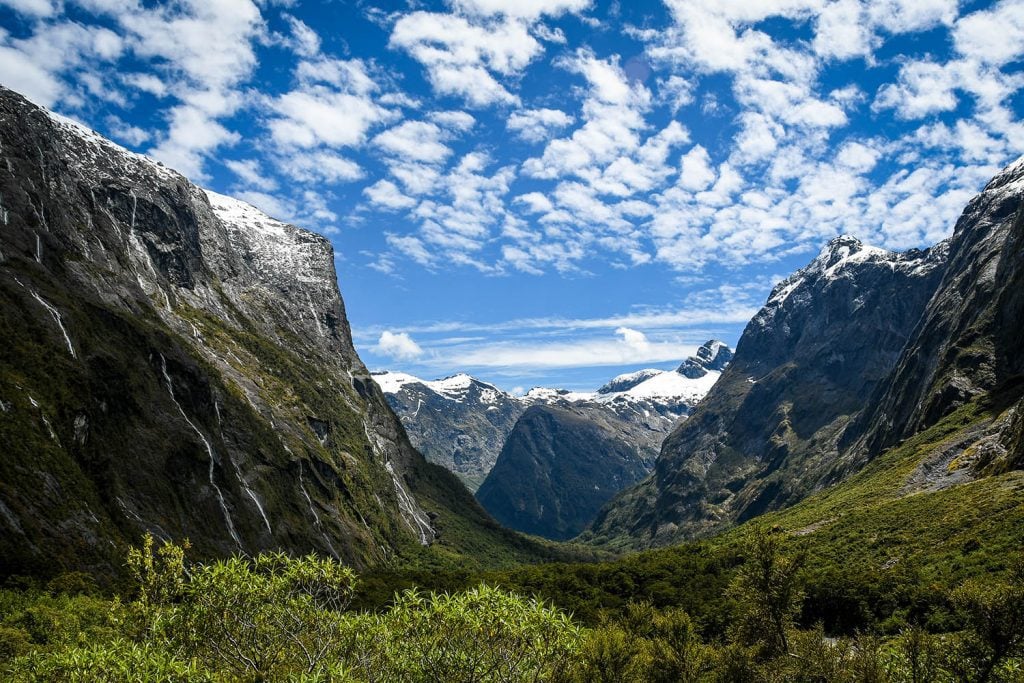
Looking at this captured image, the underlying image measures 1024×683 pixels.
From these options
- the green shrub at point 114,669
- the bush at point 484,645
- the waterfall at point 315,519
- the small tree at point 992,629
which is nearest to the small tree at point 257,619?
the green shrub at point 114,669

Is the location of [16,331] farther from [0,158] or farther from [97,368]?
[0,158]

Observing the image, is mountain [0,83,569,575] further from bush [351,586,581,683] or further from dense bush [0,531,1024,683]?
bush [351,586,581,683]

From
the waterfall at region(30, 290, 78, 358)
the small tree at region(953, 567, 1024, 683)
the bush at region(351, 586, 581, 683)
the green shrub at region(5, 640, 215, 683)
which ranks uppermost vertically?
the waterfall at region(30, 290, 78, 358)

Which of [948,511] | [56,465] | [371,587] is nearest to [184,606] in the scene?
[56,465]

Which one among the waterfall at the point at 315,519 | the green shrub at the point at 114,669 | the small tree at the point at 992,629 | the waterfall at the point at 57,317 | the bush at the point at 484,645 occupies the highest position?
the waterfall at the point at 57,317

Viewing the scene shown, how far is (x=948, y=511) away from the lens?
89875mm

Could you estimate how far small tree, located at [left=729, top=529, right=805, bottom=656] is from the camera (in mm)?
52812

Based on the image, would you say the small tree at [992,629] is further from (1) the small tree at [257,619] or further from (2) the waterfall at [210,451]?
(2) the waterfall at [210,451]

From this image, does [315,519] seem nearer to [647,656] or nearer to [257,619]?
[647,656]

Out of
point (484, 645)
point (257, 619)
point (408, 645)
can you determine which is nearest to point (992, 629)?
point (484, 645)

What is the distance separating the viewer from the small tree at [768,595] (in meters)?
52.8

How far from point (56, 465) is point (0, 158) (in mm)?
102733

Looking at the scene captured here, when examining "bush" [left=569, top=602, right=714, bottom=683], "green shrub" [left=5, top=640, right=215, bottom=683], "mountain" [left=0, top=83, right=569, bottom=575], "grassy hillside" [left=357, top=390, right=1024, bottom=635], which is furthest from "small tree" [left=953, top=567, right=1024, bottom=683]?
"mountain" [left=0, top=83, right=569, bottom=575]

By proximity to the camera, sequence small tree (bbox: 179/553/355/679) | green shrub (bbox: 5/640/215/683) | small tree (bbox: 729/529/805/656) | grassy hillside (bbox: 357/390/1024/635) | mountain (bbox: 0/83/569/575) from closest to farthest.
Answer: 1. green shrub (bbox: 5/640/215/683)
2. small tree (bbox: 179/553/355/679)
3. small tree (bbox: 729/529/805/656)
4. grassy hillside (bbox: 357/390/1024/635)
5. mountain (bbox: 0/83/569/575)
